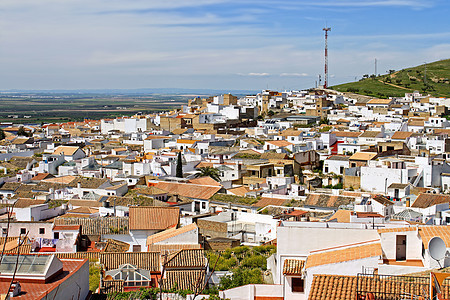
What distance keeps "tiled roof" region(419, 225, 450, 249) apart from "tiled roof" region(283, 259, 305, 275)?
164 cm

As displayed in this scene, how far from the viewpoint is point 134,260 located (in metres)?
10.7

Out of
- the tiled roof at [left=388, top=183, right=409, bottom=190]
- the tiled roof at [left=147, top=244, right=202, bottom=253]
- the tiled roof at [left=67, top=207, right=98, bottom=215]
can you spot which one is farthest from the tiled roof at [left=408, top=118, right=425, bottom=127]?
the tiled roof at [left=147, top=244, right=202, bottom=253]

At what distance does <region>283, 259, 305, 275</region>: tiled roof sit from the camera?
25.8 ft

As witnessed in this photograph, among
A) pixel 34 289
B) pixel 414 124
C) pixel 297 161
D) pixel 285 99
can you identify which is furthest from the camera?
pixel 285 99

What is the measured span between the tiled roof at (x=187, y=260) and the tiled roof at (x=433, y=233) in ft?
12.1

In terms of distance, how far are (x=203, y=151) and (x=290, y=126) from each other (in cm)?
1078

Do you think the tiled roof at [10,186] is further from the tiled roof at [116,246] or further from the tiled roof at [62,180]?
the tiled roof at [116,246]

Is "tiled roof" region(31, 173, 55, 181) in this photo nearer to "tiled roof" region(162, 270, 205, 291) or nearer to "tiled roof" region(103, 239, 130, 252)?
"tiled roof" region(103, 239, 130, 252)

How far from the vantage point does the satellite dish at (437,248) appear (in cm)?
693

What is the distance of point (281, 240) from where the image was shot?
881 centimetres

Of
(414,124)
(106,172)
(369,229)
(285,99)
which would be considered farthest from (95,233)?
(285,99)

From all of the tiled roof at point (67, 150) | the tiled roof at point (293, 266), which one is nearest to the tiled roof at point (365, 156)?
the tiled roof at point (67, 150)

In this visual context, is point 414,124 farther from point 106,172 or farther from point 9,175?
point 9,175

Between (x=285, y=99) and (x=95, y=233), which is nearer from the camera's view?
(x=95, y=233)
